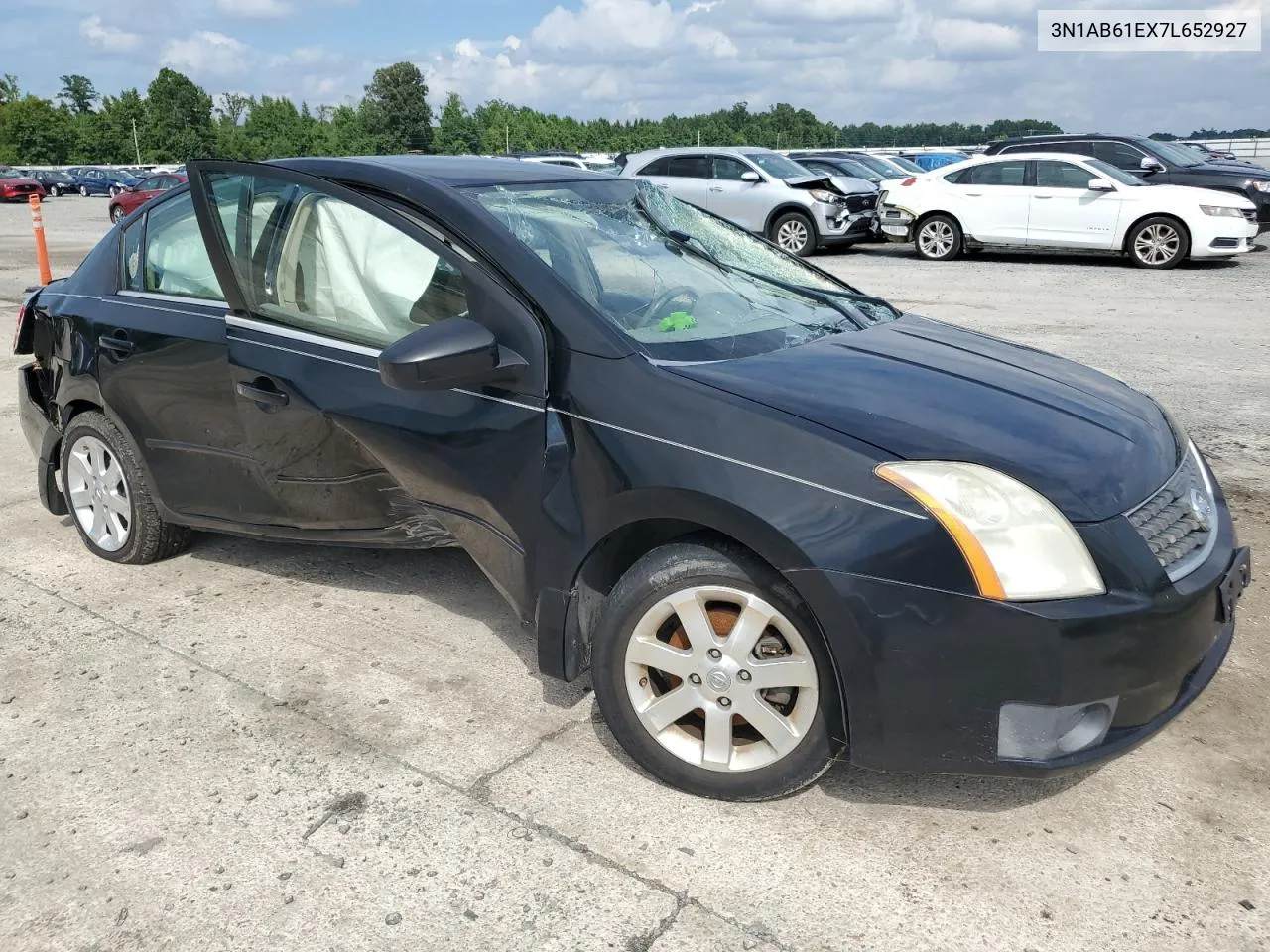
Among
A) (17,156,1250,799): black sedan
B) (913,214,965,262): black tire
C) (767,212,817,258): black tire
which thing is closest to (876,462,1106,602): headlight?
(17,156,1250,799): black sedan

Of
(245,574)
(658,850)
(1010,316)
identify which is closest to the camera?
(658,850)

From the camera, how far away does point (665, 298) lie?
10.8ft

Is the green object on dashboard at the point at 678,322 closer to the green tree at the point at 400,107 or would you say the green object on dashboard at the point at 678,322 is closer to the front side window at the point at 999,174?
the front side window at the point at 999,174

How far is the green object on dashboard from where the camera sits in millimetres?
3130

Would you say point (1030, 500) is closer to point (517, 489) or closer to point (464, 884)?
point (517, 489)

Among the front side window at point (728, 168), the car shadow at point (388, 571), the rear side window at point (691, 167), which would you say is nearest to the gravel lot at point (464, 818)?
the car shadow at point (388, 571)

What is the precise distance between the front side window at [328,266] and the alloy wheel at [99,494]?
45.2 inches

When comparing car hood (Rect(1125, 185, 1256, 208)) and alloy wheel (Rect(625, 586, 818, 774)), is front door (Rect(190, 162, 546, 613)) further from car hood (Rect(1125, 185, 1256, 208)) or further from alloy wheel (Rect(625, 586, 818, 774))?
car hood (Rect(1125, 185, 1256, 208))

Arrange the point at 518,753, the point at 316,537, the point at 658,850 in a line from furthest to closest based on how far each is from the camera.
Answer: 1. the point at 316,537
2. the point at 518,753
3. the point at 658,850

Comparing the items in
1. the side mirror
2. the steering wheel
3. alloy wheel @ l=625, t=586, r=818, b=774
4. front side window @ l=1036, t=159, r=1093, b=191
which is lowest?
alloy wheel @ l=625, t=586, r=818, b=774

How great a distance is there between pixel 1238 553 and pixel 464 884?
6.97 ft

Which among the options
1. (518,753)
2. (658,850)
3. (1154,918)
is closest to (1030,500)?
(1154,918)

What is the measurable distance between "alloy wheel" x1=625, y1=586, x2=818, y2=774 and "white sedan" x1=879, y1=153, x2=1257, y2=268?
13466 mm

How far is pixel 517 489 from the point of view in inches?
Result: 120
